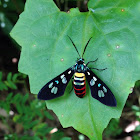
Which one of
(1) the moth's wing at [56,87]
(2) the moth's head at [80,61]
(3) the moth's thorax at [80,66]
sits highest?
(2) the moth's head at [80,61]

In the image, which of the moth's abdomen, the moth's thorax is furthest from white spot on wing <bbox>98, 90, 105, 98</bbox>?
the moth's thorax

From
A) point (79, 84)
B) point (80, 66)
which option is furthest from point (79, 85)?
point (80, 66)

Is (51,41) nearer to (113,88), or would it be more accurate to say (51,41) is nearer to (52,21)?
(52,21)

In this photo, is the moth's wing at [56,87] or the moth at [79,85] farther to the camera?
the moth's wing at [56,87]

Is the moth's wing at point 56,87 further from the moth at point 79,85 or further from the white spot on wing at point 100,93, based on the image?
the white spot on wing at point 100,93

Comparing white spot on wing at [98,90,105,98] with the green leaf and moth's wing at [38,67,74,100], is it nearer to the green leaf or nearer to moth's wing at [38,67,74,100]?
the green leaf

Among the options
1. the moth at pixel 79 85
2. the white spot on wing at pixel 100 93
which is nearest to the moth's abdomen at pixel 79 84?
the moth at pixel 79 85
